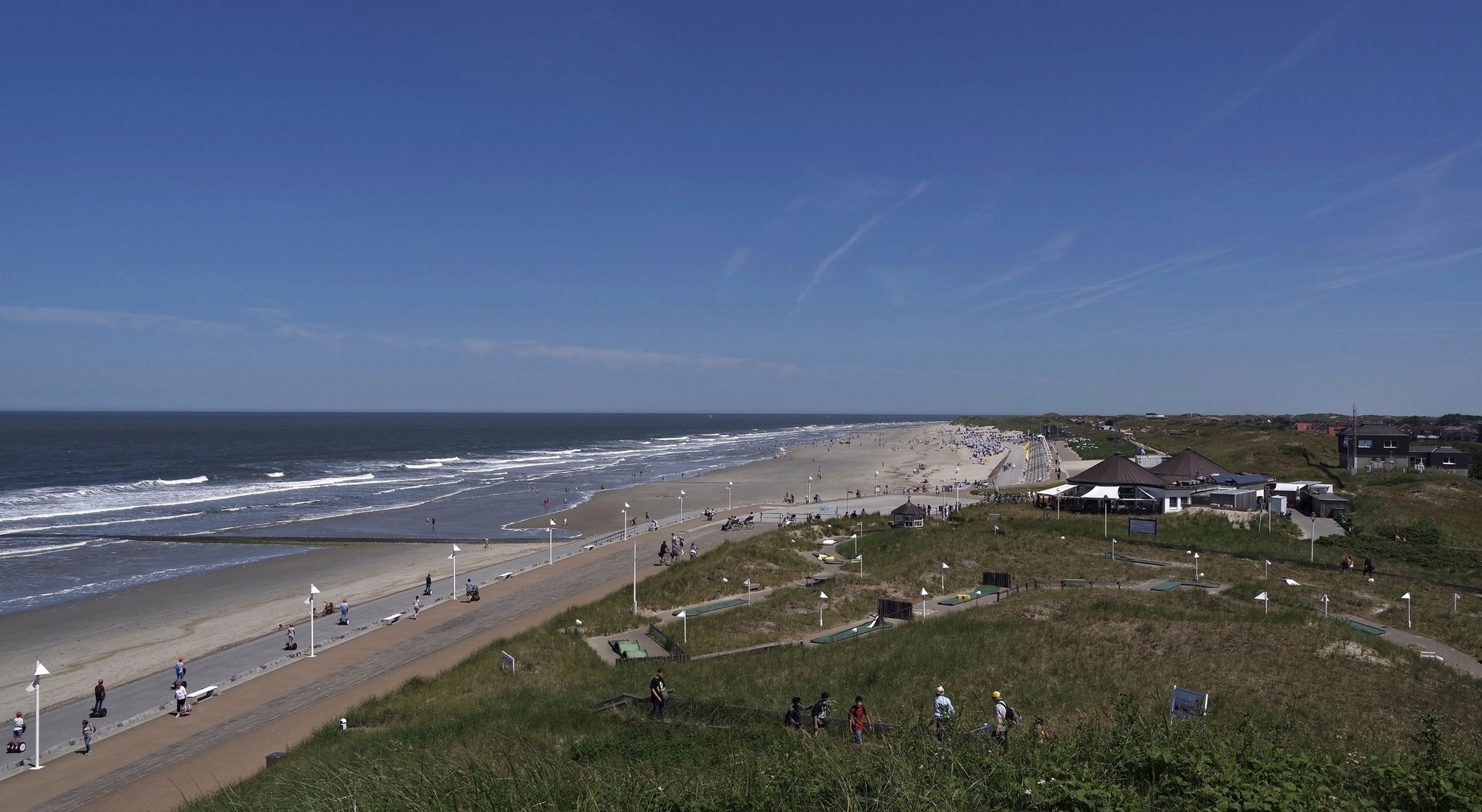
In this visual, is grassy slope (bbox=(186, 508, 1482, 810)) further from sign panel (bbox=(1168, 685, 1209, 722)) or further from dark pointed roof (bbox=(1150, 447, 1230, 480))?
dark pointed roof (bbox=(1150, 447, 1230, 480))

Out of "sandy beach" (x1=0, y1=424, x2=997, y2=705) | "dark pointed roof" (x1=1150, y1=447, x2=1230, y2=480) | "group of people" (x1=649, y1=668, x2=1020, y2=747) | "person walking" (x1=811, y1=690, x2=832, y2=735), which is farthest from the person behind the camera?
"dark pointed roof" (x1=1150, y1=447, x2=1230, y2=480)

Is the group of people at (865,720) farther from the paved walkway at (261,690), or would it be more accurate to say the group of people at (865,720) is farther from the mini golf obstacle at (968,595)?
the mini golf obstacle at (968,595)

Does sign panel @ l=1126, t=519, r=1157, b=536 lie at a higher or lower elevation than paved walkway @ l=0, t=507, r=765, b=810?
higher

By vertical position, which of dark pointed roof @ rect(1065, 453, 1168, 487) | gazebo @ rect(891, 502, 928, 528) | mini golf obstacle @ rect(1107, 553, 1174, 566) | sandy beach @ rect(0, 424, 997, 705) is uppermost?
dark pointed roof @ rect(1065, 453, 1168, 487)

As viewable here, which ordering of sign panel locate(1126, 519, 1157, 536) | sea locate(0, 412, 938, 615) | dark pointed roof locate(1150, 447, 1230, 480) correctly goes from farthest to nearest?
dark pointed roof locate(1150, 447, 1230, 480) → sea locate(0, 412, 938, 615) → sign panel locate(1126, 519, 1157, 536)

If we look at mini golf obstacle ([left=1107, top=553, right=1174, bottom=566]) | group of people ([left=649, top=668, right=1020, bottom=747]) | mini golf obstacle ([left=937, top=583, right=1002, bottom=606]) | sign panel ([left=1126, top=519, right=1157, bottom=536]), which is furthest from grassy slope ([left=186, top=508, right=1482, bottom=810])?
sign panel ([left=1126, top=519, right=1157, bottom=536])

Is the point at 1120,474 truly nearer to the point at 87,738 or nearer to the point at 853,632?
the point at 853,632

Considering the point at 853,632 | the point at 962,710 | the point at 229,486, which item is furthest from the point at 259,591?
the point at 229,486

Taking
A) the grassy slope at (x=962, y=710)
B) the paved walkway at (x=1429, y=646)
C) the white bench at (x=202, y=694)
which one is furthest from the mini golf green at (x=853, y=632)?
the white bench at (x=202, y=694)
